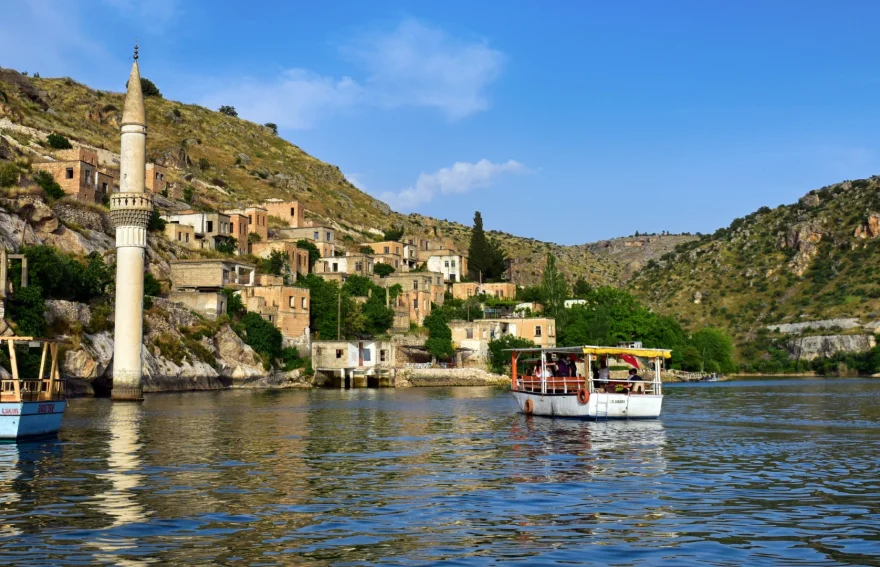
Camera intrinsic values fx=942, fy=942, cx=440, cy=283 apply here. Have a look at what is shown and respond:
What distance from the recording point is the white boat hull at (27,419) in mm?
28594

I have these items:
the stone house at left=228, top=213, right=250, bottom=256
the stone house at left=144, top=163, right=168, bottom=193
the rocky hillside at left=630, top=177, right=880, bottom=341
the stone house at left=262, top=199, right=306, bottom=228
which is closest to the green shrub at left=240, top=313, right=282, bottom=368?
the stone house at left=228, top=213, right=250, bottom=256

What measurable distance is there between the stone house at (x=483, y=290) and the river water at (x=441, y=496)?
267 feet

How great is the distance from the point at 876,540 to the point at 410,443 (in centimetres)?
1813

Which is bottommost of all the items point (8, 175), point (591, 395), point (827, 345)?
point (591, 395)

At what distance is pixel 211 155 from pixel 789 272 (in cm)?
10526

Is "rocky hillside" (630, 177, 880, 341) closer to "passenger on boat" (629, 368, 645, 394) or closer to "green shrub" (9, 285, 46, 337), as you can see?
"passenger on boat" (629, 368, 645, 394)

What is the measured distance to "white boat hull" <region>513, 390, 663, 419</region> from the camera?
134 ft

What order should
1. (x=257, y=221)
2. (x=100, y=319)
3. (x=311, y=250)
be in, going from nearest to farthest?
(x=100, y=319) → (x=257, y=221) → (x=311, y=250)

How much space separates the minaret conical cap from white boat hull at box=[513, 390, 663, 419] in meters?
29.7

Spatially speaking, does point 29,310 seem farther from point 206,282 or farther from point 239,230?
point 239,230

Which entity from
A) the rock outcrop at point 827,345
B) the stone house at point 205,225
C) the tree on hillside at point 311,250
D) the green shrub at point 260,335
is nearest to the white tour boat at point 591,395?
the green shrub at point 260,335

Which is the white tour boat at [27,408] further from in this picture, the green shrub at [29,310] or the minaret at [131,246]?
the green shrub at [29,310]

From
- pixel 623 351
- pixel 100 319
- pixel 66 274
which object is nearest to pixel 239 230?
pixel 66 274

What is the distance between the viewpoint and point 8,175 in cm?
8100
